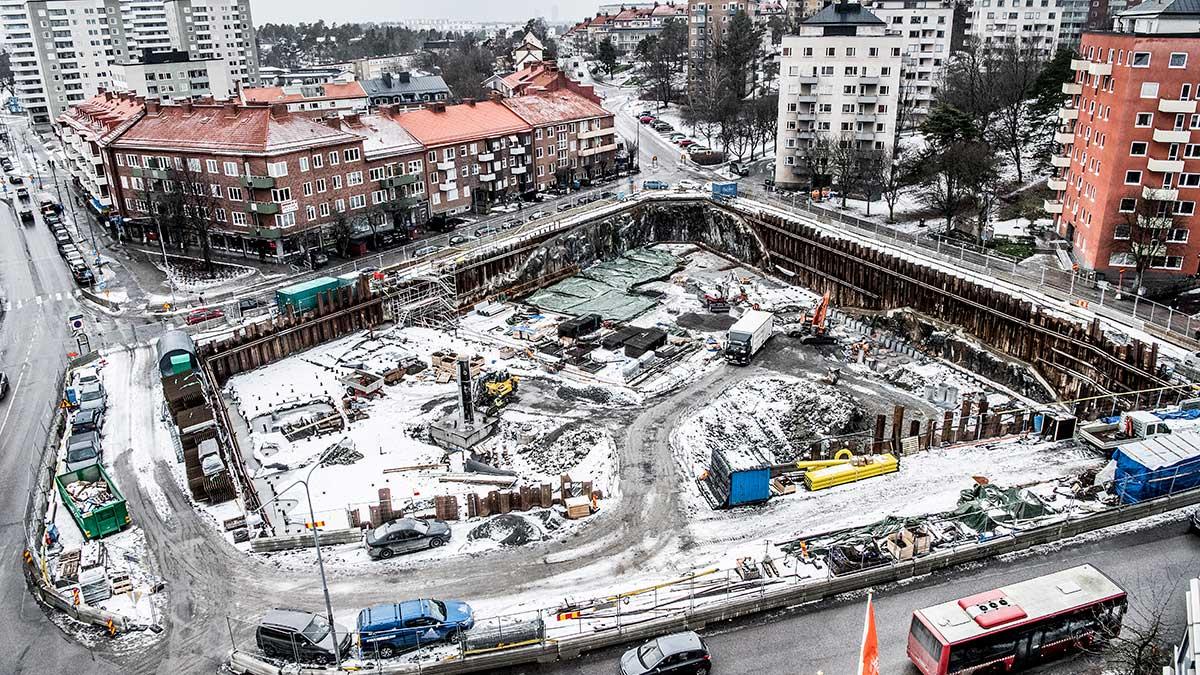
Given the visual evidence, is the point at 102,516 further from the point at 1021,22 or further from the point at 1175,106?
the point at 1021,22

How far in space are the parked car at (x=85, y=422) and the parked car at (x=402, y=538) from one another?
712 inches

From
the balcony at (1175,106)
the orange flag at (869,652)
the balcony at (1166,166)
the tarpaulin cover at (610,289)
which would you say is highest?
the balcony at (1175,106)

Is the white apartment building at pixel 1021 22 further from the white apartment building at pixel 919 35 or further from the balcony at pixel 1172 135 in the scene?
the balcony at pixel 1172 135

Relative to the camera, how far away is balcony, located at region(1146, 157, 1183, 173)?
49.0m

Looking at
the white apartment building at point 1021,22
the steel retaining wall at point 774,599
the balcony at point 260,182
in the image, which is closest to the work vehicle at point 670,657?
the steel retaining wall at point 774,599

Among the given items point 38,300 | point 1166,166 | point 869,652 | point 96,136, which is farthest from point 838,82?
point 96,136

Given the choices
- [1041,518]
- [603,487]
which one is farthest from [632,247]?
[1041,518]

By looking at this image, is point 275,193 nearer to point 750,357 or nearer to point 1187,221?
point 750,357

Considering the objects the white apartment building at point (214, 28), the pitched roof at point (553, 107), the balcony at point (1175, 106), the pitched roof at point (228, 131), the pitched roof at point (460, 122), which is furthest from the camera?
the white apartment building at point (214, 28)

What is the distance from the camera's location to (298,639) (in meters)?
24.3

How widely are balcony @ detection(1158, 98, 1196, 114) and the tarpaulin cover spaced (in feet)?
113

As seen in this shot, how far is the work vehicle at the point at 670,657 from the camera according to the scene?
22.9 meters

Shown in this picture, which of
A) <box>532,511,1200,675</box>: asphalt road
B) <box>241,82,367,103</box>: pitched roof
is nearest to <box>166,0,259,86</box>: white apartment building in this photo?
<box>241,82,367,103</box>: pitched roof

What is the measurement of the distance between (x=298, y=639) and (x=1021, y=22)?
439ft
